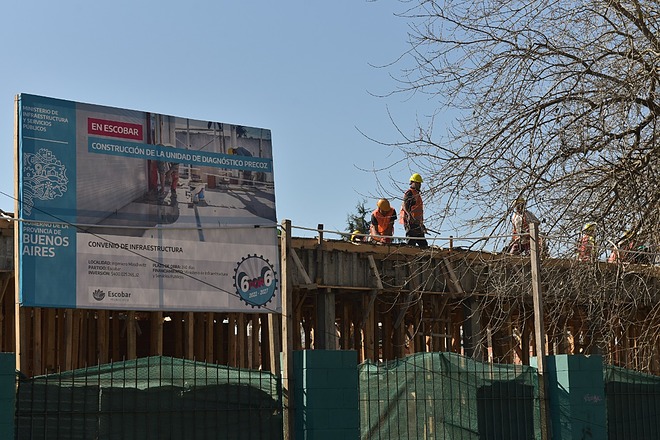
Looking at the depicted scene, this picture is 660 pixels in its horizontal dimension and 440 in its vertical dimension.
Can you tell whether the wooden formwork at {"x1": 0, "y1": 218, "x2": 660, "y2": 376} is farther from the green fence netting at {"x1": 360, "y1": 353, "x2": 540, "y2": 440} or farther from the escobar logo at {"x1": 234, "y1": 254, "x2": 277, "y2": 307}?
the escobar logo at {"x1": 234, "y1": 254, "x2": 277, "y2": 307}

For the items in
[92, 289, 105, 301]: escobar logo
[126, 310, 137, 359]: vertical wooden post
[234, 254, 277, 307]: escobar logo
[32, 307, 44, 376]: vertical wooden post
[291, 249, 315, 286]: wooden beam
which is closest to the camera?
[92, 289, 105, 301]: escobar logo

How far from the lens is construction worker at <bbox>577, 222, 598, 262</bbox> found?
12266 mm

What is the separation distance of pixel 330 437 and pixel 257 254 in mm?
2755

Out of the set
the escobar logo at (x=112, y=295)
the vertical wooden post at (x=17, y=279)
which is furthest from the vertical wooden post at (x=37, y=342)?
the vertical wooden post at (x=17, y=279)

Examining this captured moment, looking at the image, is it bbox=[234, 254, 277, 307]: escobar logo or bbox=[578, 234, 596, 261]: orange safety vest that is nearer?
bbox=[578, 234, 596, 261]: orange safety vest

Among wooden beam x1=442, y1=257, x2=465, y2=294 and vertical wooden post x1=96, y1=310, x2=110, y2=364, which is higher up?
wooden beam x1=442, y1=257, x2=465, y2=294

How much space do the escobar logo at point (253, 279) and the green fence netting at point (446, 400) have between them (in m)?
1.58

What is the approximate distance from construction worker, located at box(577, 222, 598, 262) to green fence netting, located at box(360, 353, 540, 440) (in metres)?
1.65

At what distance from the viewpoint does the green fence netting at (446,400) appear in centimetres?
1205

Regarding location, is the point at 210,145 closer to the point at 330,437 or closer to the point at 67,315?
the point at 330,437

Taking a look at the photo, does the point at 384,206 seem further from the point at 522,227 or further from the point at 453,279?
the point at 522,227

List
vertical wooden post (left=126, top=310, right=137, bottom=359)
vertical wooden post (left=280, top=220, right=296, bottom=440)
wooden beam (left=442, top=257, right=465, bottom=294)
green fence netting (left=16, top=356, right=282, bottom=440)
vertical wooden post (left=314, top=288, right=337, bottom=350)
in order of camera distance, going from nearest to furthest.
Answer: green fence netting (left=16, top=356, right=282, bottom=440) < vertical wooden post (left=280, top=220, right=296, bottom=440) < vertical wooden post (left=126, top=310, right=137, bottom=359) < vertical wooden post (left=314, top=288, right=337, bottom=350) < wooden beam (left=442, top=257, right=465, bottom=294)

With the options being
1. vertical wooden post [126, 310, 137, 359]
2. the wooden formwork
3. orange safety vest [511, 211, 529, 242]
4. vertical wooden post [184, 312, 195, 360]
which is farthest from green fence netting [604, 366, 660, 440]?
vertical wooden post [126, 310, 137, 359]

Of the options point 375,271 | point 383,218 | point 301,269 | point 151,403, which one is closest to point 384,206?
point 383,218
